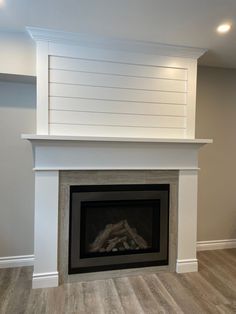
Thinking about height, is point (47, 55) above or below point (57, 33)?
below

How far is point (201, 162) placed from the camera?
3.46 meters

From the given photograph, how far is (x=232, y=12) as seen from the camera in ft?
6.77

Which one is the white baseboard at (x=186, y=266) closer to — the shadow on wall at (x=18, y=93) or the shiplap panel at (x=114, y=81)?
the shiplap panel at (x=114, y=81)

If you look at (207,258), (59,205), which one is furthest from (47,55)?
(207,258)

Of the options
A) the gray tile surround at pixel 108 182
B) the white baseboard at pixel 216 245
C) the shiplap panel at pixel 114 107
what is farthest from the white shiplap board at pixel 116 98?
the white baseboard at pixel 216 245

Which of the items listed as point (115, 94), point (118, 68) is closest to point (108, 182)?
point (115, 94)

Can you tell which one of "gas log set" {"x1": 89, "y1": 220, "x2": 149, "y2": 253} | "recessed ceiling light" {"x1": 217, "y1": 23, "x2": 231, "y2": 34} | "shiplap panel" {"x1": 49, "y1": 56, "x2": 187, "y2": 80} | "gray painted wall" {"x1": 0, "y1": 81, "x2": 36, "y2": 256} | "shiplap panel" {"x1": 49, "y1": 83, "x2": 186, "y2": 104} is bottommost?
"gas log set" {"x1": 89, "y1": 220, "x2": 149, "y2": 253}

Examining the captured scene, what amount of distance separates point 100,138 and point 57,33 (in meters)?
1.09

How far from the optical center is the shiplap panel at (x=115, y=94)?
2.57 m

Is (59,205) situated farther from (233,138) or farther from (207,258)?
(233,138)

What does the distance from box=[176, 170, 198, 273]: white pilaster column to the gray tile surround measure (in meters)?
0.06

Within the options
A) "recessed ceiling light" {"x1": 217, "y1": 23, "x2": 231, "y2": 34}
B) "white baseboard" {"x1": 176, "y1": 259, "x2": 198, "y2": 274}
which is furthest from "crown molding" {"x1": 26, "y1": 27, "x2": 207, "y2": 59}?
"white baseboard" {"x1": 176, "y1": 259, "x2": 198, "y2": 274}

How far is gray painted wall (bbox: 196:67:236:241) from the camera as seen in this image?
343 cm

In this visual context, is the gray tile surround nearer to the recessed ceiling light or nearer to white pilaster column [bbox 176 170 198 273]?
white pilaster column [bbox 176 170 198 273]
